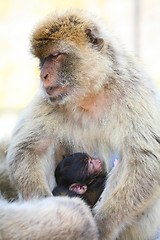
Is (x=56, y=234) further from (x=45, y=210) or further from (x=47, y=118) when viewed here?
Result: (x=47, y=118)

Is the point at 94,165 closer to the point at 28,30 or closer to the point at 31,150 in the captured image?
the point at 31,150

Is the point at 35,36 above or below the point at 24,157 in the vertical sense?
above

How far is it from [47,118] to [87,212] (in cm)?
85

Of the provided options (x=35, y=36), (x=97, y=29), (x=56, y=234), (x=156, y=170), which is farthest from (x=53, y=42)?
(x=56, y=234)

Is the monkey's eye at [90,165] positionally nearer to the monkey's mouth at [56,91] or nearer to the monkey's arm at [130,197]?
the monkey's arm at [130,197]

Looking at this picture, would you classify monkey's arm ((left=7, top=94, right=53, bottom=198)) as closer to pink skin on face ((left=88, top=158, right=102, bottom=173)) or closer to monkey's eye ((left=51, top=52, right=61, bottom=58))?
pink skin on face ((left=88, top=158, right=102, bottom=173))

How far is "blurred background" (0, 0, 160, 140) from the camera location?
8898 millimetres

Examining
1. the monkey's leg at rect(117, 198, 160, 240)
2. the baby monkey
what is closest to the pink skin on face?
the baby monkey

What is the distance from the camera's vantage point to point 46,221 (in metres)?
2.43

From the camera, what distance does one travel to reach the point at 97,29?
128 inches

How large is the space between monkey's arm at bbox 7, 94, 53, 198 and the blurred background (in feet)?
17.8

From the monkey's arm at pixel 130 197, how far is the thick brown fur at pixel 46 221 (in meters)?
0.31

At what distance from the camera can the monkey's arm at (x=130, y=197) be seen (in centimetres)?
293

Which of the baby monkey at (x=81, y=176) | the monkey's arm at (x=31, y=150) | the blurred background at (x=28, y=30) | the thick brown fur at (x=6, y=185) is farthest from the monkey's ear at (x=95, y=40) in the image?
the blurred background at (x=28, y=30)
